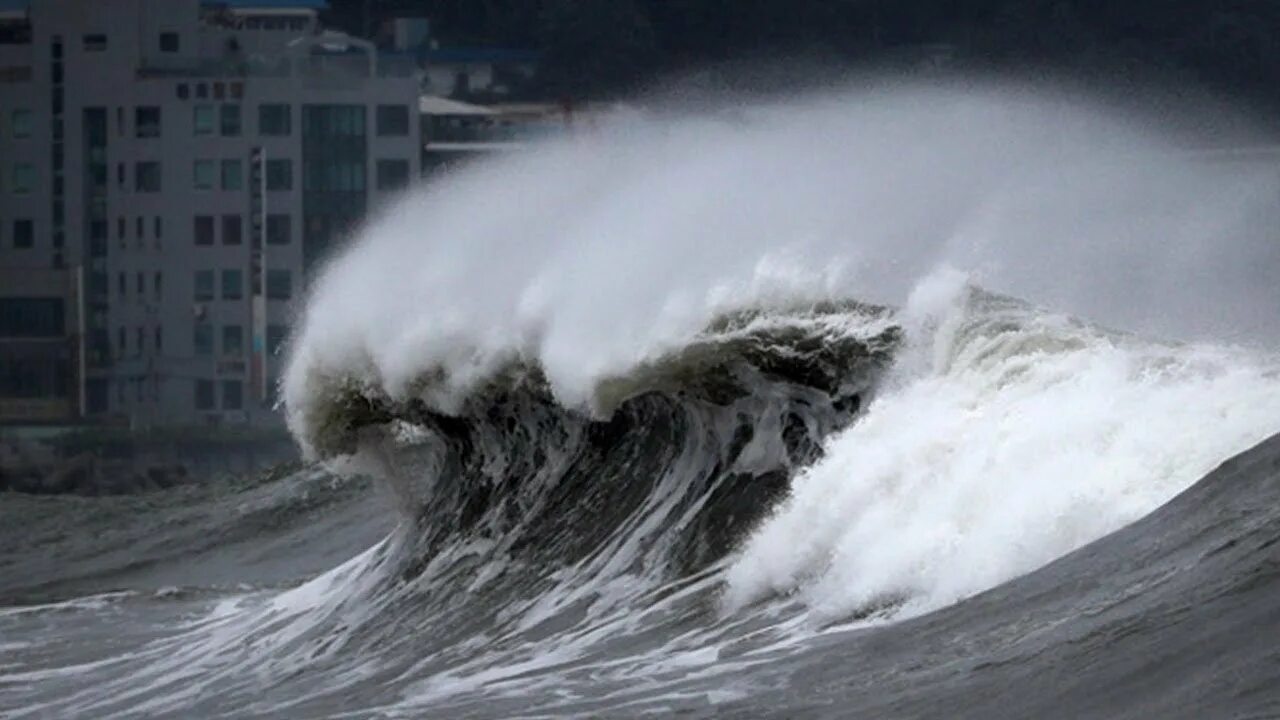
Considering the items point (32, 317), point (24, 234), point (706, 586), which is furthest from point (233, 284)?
point (706, 586)

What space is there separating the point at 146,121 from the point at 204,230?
122 inches

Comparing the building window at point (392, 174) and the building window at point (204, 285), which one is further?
the building window at point (392, 174)

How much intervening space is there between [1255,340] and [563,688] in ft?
77.5

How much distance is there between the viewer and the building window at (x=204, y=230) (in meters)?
67.9

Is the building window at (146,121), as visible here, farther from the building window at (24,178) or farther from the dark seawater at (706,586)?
the dark seawater at (706,586)

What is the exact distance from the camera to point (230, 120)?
6856cm

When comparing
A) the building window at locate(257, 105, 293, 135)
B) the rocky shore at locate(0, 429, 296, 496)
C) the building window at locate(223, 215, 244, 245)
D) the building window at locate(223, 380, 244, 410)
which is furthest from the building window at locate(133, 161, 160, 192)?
the rocky shore at locate(0, 429, 296, 496)

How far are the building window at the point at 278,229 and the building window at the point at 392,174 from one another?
6.89 feet

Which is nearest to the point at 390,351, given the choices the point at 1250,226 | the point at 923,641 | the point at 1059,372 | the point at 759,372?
the point at 759,372

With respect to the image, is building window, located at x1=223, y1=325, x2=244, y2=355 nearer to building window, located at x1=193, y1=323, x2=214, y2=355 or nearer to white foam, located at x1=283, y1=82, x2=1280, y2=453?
building window, located at x1=193, y1=323, x2=214, y2=355

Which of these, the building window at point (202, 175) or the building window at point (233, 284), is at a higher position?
the building window at point (202, 175)

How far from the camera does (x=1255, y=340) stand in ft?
120

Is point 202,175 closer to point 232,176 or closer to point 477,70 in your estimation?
point 232,176

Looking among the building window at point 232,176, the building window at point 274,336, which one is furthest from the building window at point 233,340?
the building window at point 232,176
